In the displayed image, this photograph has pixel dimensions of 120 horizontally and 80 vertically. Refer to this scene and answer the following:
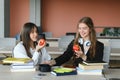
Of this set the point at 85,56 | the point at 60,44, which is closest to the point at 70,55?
the point at 85,56

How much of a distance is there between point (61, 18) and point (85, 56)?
7499 mm

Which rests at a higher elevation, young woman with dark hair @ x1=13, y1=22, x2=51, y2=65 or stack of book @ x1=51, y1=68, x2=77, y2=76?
young woman with dark hair @ x1=13, y1=22, x2=51, y2=65

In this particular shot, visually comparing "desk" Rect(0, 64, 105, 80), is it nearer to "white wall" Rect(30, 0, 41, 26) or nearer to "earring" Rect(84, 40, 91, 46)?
"earring" Rect(84, 40, 91, 46)

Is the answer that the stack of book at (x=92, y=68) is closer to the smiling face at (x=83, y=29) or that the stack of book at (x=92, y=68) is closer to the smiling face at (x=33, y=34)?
the smiling face at (x=83, y=29)

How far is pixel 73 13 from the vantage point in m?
10.4

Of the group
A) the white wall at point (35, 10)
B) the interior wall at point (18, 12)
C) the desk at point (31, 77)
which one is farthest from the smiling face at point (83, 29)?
the interior wall at point (18, 12)

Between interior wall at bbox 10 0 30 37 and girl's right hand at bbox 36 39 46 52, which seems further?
interior wall at bbox 10 0 30 37

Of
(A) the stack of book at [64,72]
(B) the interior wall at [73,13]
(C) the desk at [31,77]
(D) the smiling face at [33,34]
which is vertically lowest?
(C) the desk at [31,77]

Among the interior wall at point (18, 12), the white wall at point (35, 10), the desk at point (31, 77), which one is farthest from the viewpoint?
the interior wall at point (18, 12)

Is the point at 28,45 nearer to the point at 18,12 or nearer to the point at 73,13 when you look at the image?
the point at 73,13

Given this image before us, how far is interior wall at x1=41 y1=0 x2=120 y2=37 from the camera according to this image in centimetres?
1020

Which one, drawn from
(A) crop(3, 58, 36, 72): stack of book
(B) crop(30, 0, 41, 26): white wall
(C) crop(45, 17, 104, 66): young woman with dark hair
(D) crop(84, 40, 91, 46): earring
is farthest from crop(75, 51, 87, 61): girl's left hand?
(B) crop(30, 0, 41, 26): white wall

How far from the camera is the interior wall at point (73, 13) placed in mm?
10203

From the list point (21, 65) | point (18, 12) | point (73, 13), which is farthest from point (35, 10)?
point (21, 65)
